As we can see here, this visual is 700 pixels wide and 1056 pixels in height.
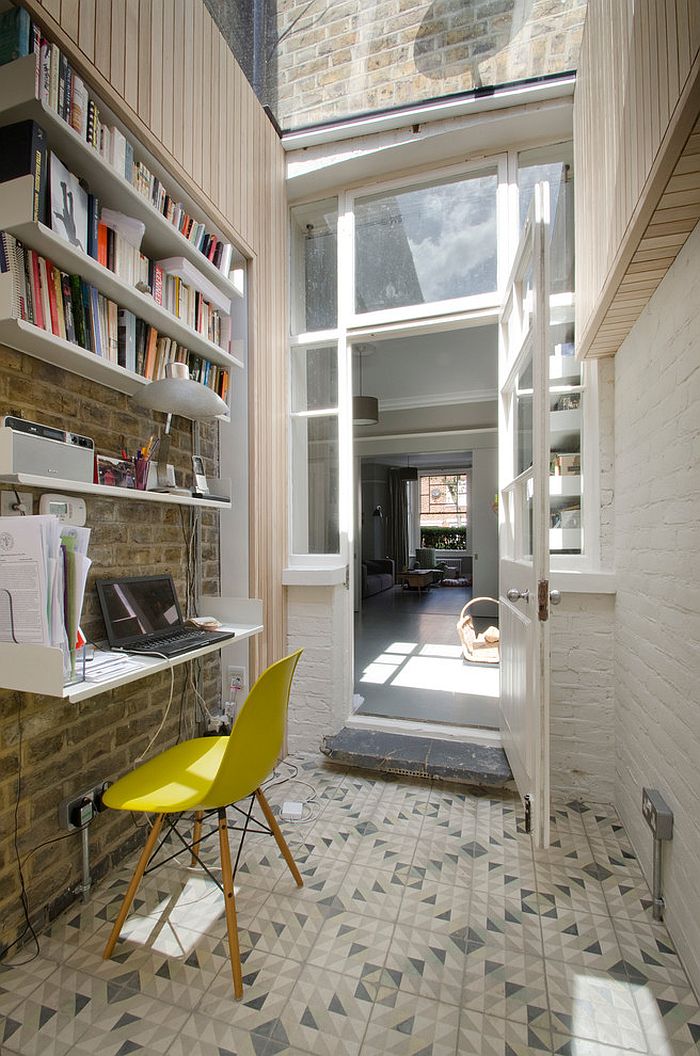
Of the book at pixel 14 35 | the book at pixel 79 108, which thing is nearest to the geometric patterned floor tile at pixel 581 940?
the book at pixel 79 108

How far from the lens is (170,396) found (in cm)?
171

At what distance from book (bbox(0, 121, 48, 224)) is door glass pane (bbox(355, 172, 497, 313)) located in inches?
→ 72.0

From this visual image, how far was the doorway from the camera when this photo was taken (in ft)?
11.4

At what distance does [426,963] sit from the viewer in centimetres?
141

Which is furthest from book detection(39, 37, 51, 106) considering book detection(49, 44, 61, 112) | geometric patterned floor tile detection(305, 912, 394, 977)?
geometric patterned floor tile detection(305, 912, 394, 977)

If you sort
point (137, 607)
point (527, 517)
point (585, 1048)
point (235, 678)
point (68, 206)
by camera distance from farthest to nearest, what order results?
1. point (235, 678)
2. point (527, 517)
3. point (137, 607)
4. point (68, 206)
5. point (585, 1048)

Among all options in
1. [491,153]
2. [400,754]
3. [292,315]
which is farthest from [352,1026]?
[491,153]

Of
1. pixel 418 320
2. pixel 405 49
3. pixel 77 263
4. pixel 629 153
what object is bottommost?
pixel 77 263

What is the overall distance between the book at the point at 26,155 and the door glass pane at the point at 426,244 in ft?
6.00

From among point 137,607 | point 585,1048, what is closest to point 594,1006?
point 585,1048

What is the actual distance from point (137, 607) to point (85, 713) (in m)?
0.39

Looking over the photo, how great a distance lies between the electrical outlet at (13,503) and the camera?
1.41 metres

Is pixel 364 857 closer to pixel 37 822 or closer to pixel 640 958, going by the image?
pixel 640 958

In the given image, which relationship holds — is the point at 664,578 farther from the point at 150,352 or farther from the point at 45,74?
the point at 45,74
